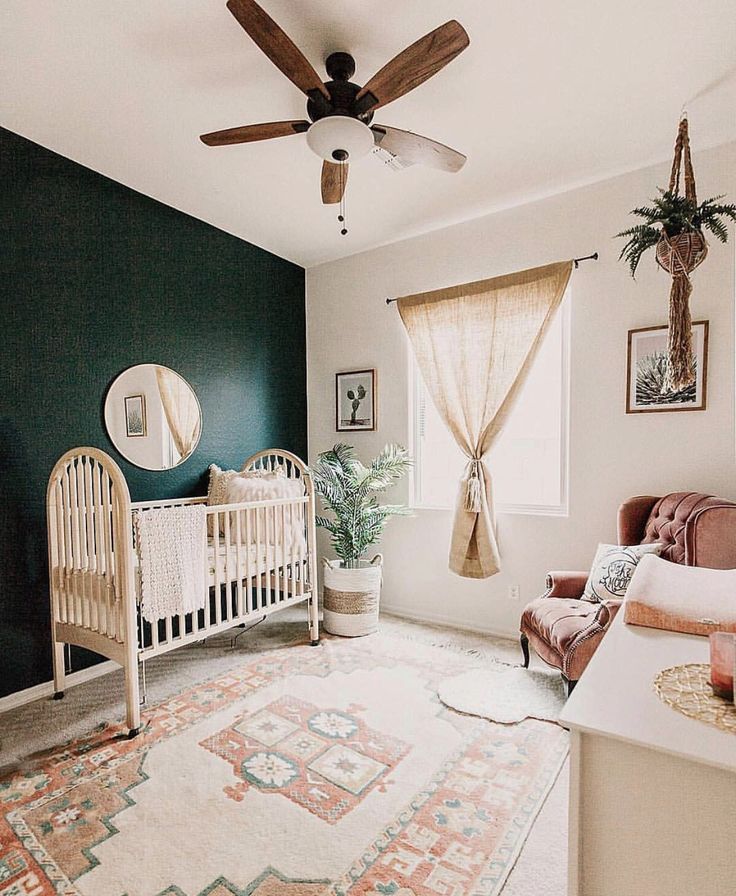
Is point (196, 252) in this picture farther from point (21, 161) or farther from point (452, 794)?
point (452, 794)

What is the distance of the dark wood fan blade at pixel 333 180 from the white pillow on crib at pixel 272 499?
160 centimetres

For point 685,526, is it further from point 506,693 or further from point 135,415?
point 135,415

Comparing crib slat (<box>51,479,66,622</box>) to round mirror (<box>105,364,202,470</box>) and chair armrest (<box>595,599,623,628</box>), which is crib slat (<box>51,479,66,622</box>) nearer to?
round mirror (<box>105,364,202,470</box>)

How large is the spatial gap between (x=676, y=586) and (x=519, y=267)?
234 cm

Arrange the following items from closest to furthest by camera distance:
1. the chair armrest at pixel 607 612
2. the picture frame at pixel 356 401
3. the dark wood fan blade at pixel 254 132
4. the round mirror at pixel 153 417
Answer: the dark wood fan blade at pixel 254 132, the chair armrest at pixel 607 612, the round mirror at pixel 153 417, the picture frame at pixel 356 401

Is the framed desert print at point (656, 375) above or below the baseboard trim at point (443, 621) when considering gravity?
above

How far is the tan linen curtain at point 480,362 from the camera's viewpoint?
10.3 ft

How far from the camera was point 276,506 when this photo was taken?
3.05 m

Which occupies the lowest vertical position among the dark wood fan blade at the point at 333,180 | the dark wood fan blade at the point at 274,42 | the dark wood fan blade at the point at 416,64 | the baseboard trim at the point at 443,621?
the baseboard trim at the point at 443,621

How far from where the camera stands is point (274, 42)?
160cm

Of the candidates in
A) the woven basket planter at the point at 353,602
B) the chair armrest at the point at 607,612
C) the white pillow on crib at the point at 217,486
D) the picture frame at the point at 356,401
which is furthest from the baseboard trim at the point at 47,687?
the chair armrest at the point at 607,612

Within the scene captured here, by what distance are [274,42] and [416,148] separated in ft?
2.28

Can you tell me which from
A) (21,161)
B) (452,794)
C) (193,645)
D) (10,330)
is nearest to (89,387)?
(10,330)

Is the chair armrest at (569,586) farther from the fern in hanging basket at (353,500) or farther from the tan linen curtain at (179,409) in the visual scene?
the tan linen curtain at (179,409)
